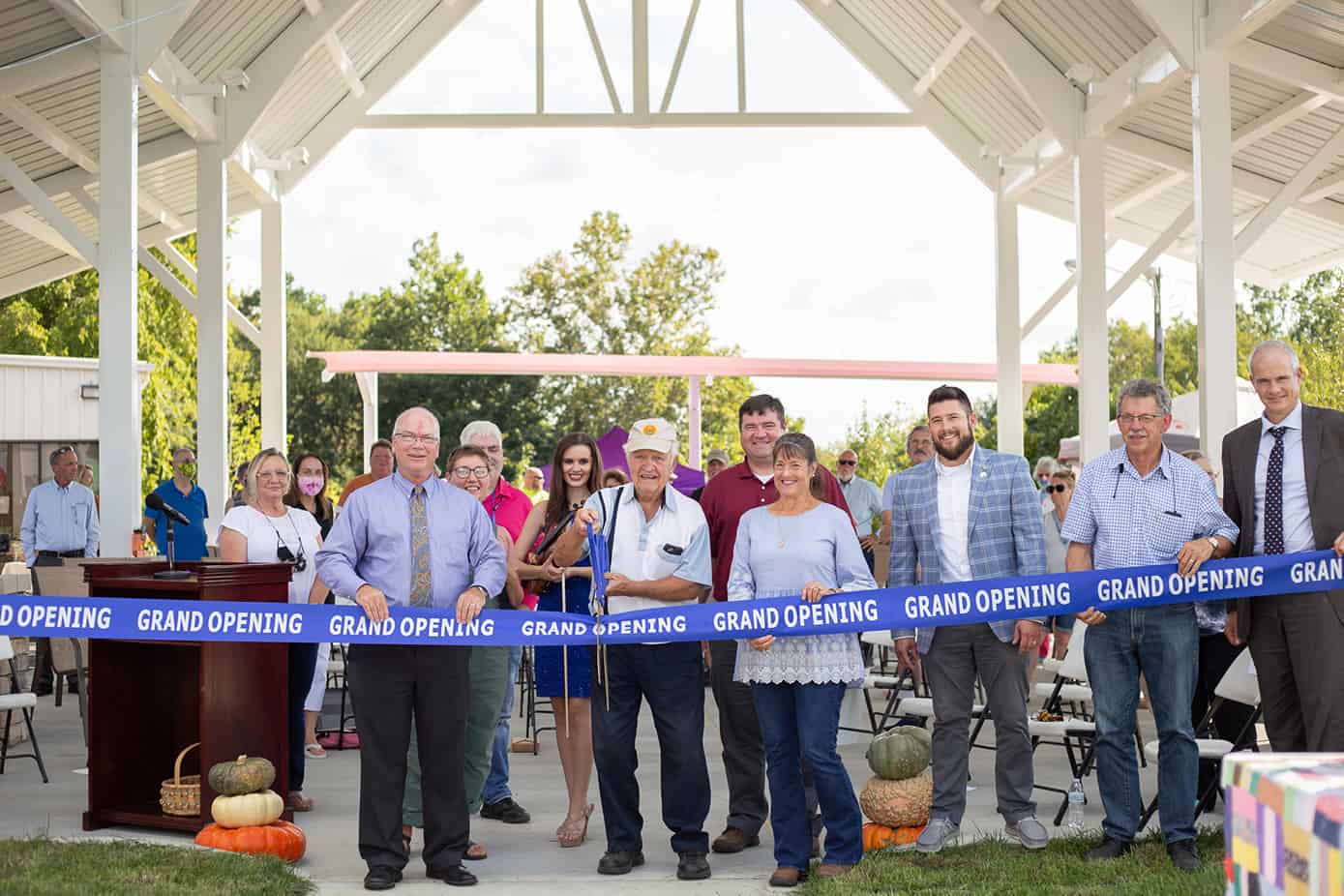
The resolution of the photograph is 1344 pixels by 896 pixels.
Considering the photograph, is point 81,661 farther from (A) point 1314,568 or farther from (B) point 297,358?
(B) point 297,358

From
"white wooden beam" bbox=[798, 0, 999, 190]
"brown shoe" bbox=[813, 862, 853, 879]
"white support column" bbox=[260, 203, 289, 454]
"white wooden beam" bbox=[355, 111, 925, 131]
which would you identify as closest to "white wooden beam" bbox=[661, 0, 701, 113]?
"white wooden beam" bbox=[355, 111, 925, 131]

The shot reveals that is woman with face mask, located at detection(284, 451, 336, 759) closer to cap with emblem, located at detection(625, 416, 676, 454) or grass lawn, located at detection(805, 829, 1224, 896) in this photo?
cap with emblem, located at detection(625, 416, 676, 454)

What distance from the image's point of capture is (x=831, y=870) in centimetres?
552

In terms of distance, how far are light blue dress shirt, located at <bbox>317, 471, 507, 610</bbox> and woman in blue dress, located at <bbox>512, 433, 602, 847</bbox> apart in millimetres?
533

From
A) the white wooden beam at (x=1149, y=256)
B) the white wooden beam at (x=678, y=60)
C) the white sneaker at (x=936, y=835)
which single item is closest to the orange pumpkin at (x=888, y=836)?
the white sneaker at (x=936, y=835)

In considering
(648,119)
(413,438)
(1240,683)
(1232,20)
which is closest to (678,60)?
(648,119)

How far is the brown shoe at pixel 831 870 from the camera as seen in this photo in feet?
18.0

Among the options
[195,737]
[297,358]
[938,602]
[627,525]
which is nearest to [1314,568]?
[938,602]

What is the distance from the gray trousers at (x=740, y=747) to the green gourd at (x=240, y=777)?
A: 71.2 inches

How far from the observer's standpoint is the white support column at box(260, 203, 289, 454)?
61.0 feet

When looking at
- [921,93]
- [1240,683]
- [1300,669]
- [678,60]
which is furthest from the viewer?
[921,93]

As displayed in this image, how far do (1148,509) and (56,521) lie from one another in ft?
31.8

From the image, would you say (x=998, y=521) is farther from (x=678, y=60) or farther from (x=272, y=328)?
(x=272, y=328)

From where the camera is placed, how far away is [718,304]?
158 feet
